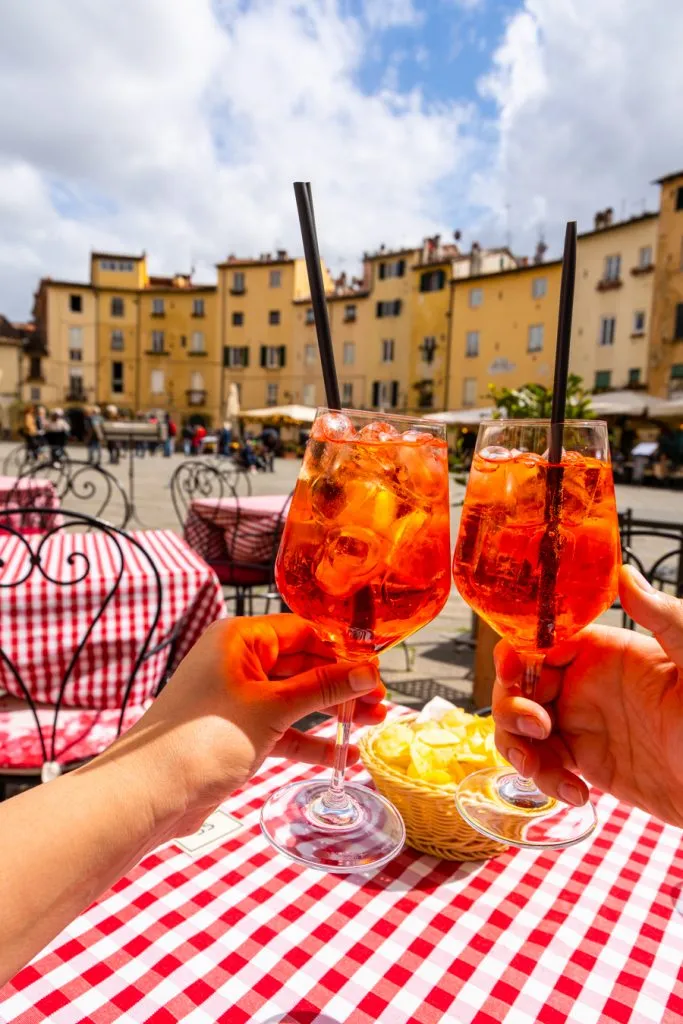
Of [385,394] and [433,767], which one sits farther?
[385,394]

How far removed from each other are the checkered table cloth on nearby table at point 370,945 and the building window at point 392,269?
3775 centimetres

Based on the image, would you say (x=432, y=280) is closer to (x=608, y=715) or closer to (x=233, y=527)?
(x=233, y=527)

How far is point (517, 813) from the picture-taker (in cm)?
110

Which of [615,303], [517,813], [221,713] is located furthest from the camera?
[615,303]

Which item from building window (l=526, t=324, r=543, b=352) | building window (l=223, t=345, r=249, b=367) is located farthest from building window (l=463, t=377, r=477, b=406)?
building window (l=223, t=345, r=249, b=367)

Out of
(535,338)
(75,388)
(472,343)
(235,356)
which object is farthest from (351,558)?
(75,388)

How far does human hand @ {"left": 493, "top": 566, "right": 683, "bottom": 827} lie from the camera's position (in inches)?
41.9

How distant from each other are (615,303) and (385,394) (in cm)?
1360

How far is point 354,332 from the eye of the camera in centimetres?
3838

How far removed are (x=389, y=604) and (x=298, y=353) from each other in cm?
4074

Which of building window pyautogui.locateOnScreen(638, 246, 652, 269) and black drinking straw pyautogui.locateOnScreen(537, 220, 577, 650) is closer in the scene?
black drinking straw pyautogui.locateOnScreen(537, 220, 577, 650)

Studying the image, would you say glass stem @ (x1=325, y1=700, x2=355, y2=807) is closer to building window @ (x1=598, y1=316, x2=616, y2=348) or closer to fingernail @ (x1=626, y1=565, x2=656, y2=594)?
fingernail @ (x1=626, y1=565, x2=656, y2=594)

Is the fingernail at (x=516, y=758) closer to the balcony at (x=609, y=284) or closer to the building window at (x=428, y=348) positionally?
the balcony at (x=609, y=284)

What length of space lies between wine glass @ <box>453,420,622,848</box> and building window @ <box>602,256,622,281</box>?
1166 inches
